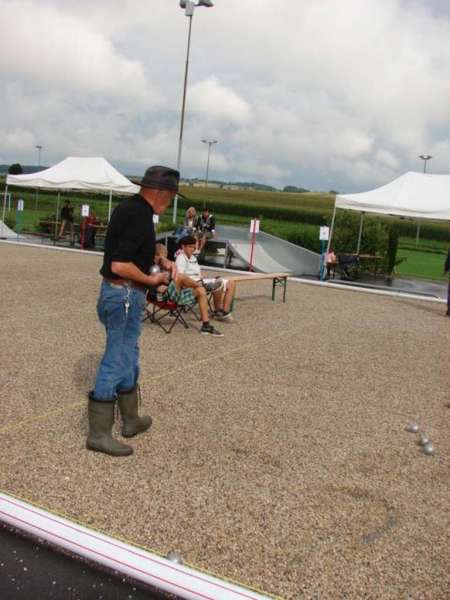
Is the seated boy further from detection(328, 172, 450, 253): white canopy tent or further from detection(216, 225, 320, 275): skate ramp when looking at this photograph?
detection(216, 225, 320, 275): skate ramp

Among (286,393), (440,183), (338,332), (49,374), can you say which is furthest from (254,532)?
(440,183)

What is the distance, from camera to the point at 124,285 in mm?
3607

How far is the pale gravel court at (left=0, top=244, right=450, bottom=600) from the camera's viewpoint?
2.86m

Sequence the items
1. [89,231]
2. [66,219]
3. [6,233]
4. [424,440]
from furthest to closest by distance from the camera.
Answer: [6,233] < [66,219] < [89,231] < [424,440]

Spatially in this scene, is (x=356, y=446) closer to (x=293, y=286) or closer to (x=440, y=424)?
(x=440, y=424)

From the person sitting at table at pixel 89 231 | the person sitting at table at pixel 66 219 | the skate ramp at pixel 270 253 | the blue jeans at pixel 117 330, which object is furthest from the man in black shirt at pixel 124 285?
the person sitting at table at pixel 66 219

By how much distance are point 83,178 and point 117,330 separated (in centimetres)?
1759

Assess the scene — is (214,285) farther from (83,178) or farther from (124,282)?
(83,178)

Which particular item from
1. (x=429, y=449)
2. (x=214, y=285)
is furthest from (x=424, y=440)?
(x=214, y=285)

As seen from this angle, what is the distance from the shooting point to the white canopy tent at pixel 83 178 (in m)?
19.7

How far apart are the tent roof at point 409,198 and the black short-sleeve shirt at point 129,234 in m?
12.5

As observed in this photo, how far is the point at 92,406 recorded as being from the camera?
12.3 feet

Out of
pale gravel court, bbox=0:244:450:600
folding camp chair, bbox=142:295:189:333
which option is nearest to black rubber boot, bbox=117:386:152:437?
pale gravel court, bbox=0:244:450:600

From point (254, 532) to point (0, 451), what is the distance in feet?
5.74
